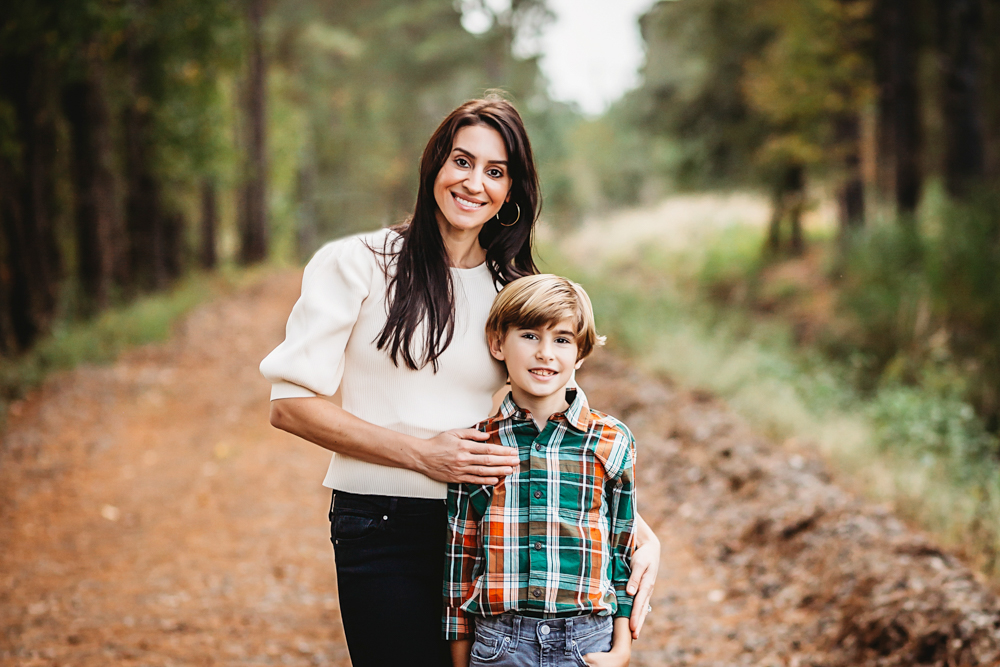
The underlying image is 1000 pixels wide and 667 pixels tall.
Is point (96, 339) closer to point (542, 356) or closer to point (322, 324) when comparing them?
point (322, 324)

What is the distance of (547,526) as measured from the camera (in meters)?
2.16

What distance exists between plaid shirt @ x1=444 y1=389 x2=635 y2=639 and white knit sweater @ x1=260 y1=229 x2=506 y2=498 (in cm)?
12

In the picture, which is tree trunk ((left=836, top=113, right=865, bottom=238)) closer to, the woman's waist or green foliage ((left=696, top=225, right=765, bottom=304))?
green foliage ((left=696, top=225, right=765, bottom=304))

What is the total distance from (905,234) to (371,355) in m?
10.9

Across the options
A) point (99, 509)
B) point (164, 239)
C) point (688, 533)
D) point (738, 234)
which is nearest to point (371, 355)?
point (688, 533)

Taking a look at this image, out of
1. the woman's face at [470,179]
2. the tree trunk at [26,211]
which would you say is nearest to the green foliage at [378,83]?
the tree trunk at [26,211]

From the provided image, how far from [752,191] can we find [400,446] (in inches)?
671

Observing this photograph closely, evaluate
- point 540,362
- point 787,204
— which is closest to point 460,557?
point 540,362

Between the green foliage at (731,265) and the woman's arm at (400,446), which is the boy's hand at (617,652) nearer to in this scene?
the woman's arm at (400,446)

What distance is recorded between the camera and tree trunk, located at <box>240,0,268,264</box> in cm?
2195

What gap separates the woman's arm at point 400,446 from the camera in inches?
85.3

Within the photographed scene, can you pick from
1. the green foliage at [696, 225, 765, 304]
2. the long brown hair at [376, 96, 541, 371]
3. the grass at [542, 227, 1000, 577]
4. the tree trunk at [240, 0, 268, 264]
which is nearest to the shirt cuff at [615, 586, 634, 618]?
the long brown hair at [376, 96, 541, 371]

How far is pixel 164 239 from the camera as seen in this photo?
19.5 metres

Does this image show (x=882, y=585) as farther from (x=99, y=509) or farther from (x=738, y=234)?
(x=738, y=234)
